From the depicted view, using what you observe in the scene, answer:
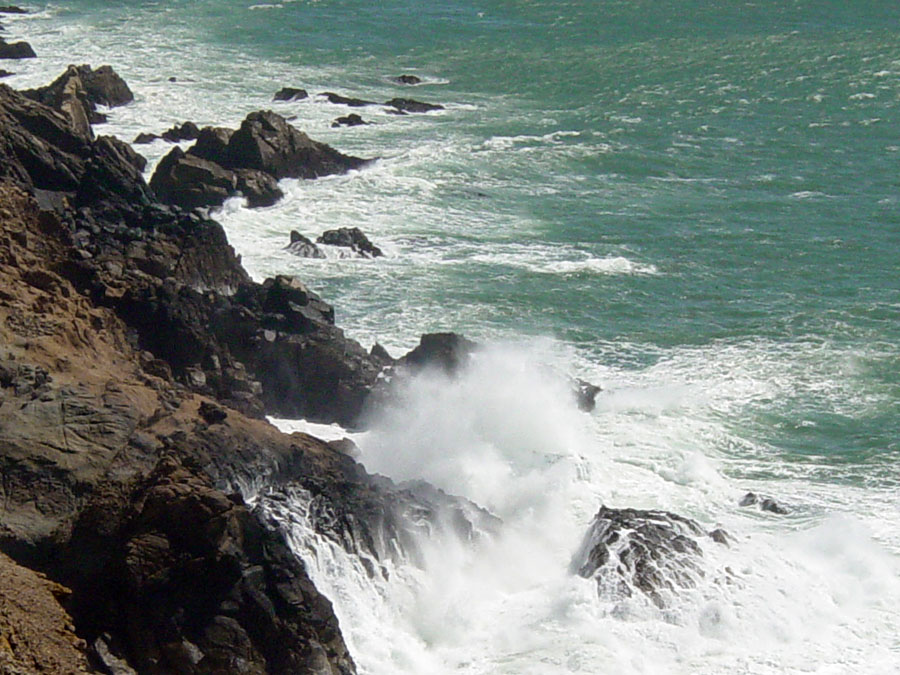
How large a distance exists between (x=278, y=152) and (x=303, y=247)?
8641 millimetres

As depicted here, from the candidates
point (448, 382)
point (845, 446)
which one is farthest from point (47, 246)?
point (845, 446)

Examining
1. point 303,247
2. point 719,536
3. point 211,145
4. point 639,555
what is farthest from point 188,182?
point 639,555

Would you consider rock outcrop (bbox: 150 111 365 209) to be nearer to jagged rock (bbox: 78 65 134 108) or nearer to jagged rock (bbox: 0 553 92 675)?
jagged rock (bbox: 78 65 134 108)

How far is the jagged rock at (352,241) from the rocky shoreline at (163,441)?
8.64m

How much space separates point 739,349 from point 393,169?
67.6 feet

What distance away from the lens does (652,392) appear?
38938 mm

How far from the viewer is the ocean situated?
27344 millimetres

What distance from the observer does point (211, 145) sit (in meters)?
52.6

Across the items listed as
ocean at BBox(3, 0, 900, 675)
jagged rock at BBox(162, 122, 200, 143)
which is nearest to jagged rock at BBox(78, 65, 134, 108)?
ocean at BBox(3, 0, 900, 675)

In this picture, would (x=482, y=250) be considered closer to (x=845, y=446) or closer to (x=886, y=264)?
(x=886, y=264)

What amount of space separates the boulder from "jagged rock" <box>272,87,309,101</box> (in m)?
43.5

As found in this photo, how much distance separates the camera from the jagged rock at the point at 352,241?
48000 mm

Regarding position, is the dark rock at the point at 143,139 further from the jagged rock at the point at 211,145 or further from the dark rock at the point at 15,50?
the dark rock at the point at 15,50

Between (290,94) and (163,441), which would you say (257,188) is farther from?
(163,441)
